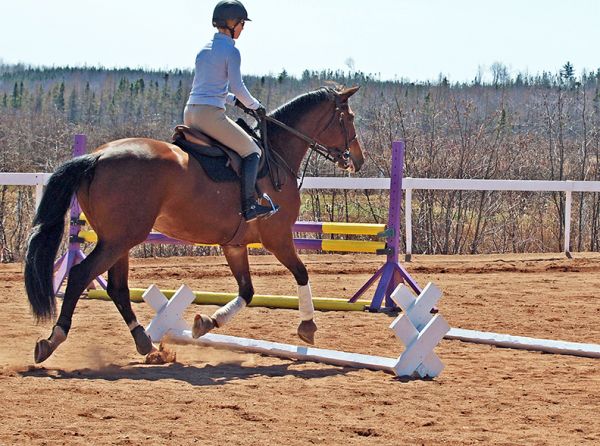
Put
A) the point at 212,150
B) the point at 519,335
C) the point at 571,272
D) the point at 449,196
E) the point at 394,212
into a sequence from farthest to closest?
the point at 449,196, the point at 571,272, the point at 394,212, the point at 519,335, the point at 212,150

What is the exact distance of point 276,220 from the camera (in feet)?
32.6

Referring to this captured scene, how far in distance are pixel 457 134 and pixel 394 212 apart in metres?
11.7

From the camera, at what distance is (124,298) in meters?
9.38

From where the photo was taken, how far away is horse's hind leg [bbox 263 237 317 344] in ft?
32.9

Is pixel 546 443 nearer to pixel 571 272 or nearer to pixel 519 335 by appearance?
pixel 519 335

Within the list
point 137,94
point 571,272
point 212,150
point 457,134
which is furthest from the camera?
point 137,94

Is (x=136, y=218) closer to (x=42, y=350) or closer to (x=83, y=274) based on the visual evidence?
(x=83, y=274)

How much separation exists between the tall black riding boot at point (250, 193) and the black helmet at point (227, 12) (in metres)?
1.23

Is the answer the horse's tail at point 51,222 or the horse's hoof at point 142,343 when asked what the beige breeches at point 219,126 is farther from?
the horse's hoof at point 142,343

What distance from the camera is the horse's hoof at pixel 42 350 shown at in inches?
331

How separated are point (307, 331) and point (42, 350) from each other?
266cm

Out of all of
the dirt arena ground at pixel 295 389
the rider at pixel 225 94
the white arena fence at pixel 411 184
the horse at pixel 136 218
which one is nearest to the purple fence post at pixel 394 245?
the dirt arena ground at pixel 295 389

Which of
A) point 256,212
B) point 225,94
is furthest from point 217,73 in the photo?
point 256,212

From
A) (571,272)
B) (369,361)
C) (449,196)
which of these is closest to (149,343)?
(369,361)
